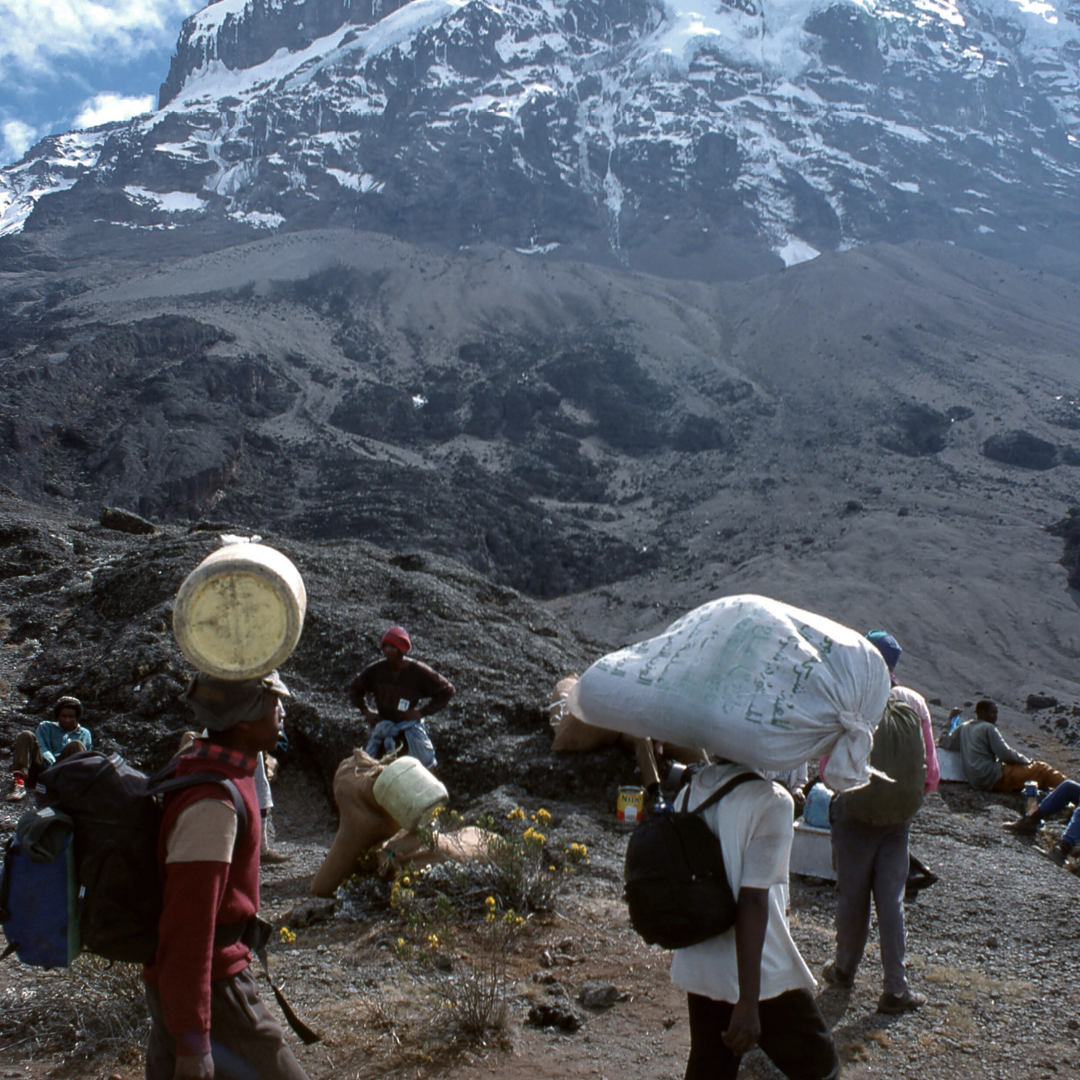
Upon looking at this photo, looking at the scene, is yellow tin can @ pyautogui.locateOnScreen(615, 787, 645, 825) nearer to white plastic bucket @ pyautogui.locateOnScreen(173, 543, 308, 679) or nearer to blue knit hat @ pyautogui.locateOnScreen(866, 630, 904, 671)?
blue knit hat @ pyautogui.locateOnScreen(866, 630, 904, 671)

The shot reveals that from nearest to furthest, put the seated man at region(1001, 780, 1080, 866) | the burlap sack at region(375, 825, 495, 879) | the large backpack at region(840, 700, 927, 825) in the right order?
the large backpack at region(840, 700, 927, 825) < the burlap sack at region(375, 825, 495, 879) < the seated man at region(1001, 780, 1080, 866)

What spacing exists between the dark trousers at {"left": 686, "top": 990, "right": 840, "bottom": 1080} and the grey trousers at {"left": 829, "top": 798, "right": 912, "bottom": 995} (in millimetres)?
1328

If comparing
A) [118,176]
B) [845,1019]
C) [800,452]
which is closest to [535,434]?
[800,452]

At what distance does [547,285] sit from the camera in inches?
2304

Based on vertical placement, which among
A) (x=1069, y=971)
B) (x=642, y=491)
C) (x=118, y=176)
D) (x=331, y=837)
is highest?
(x=118, y=176)

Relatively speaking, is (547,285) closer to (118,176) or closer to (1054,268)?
(1054,268)

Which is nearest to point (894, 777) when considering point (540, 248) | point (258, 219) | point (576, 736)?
point (576, 736)

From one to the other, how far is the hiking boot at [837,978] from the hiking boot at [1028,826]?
3604mm

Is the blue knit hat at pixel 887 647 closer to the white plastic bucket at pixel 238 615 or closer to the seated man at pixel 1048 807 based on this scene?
the white plastic bucket at pixel 238 615

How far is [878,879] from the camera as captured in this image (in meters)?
3.23

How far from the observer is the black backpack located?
1.85 meters

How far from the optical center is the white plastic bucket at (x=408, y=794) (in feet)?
14.2

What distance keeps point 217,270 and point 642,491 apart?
31162 millimetres

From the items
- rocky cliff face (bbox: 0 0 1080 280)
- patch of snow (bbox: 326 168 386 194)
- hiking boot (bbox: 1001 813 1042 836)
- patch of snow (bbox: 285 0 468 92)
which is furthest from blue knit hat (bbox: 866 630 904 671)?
patch of snow (bbox: 285 0 468 92)
